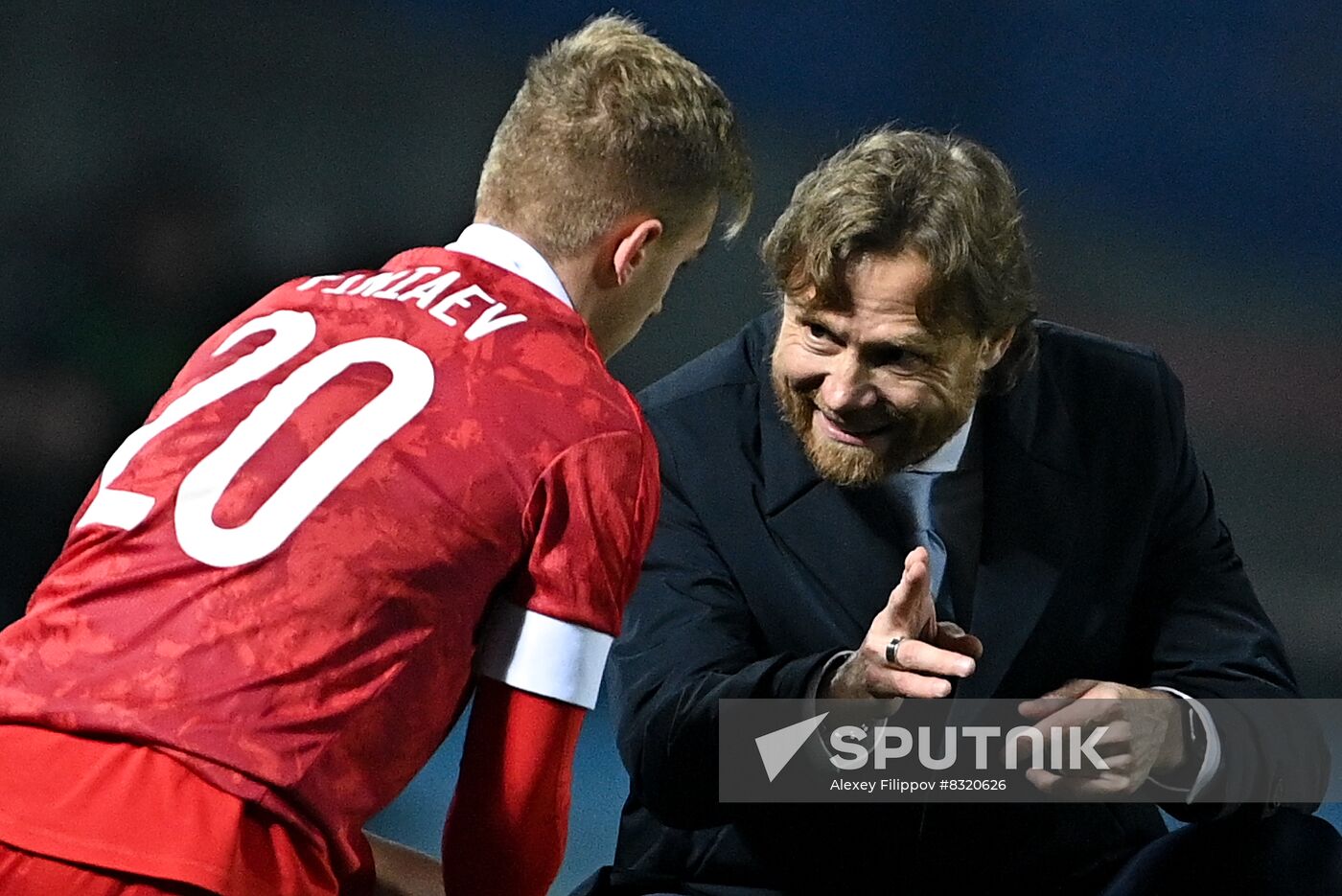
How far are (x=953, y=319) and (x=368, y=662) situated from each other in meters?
A: 0.74

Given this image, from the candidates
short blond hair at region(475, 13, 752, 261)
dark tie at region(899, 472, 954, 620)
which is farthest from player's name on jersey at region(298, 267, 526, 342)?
dark tie at region(899, 472, 954, 620)

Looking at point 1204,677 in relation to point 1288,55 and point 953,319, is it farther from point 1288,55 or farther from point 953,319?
point 1288,55

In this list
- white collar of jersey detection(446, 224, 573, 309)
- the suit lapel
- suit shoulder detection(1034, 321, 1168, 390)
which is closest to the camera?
white collar of jersey detection(446, 224, 573, 309)

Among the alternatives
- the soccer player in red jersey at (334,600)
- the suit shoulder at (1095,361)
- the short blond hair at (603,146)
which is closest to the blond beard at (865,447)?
the suit shoulder at (1095,361)

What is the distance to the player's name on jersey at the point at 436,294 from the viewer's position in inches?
53.0

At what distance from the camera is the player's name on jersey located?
1.35 m

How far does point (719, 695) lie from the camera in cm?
153

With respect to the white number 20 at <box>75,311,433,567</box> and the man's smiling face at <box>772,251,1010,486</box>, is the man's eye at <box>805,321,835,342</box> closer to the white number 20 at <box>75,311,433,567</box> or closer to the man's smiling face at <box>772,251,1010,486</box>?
the man's smiling face at <box>772,251,1010,486</box>

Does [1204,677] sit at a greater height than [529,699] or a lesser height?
lesser

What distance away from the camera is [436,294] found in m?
1.37

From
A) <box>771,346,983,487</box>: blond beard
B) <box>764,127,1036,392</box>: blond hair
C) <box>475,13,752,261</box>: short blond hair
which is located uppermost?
<box>475,13,752,261</box>: short blond hair

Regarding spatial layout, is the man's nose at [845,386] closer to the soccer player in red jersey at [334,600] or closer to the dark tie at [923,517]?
the dark tie at [923,517]

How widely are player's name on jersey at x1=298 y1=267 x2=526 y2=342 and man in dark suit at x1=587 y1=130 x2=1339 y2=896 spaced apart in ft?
1.36

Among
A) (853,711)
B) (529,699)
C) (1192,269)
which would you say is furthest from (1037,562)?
(1192,269)
